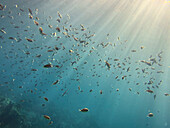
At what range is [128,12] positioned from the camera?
Result: 70.2ft

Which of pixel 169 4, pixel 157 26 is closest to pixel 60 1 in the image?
pixel 169 4

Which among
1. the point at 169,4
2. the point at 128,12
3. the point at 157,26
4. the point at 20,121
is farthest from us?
the point at 157,26

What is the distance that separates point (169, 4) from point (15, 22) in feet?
95.1

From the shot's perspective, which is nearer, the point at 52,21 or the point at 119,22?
the point at 119,22

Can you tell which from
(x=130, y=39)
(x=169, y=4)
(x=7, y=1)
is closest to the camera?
(x=169, y=4)

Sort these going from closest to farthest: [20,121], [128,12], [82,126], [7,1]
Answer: [20,121] → [7,1] → [128,12] → [82,126]

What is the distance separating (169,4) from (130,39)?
1248 cm

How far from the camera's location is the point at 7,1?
772 inches

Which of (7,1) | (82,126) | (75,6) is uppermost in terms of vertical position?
(75,6)

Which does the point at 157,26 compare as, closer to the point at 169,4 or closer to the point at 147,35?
the point at 147,35

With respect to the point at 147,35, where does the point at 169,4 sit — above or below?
below

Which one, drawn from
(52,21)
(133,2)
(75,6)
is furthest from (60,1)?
(133,2)

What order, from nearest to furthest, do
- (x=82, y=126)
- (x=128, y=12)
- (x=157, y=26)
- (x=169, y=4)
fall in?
(x=169, y=4) → (x=128, y=12) → (x=157, y=26) → (x=82, y=126)

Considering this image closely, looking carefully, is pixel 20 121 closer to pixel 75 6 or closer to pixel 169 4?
pixel 75 6
